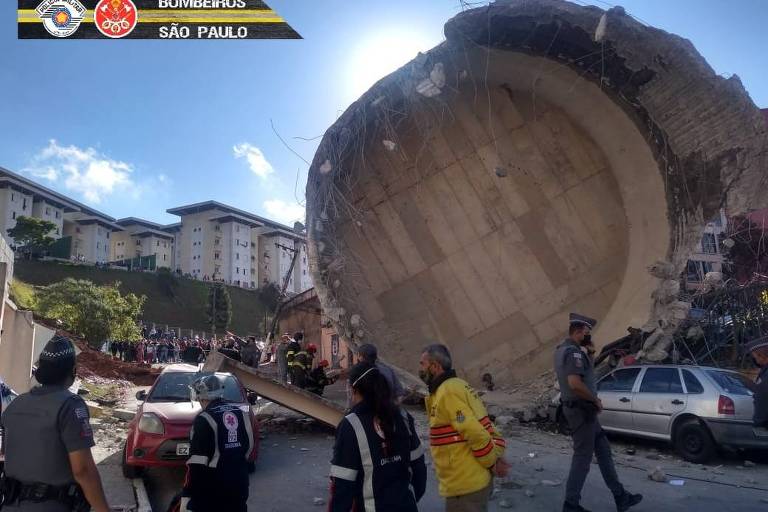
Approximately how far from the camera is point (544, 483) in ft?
16.9

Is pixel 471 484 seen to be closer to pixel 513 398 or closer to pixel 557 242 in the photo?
pixel 513 398

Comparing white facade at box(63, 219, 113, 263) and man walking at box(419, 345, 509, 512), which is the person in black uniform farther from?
white facade at box(63, 219, 113, 263)

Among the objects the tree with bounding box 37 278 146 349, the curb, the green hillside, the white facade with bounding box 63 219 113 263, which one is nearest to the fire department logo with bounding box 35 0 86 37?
the curb

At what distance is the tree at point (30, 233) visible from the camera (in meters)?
52.8

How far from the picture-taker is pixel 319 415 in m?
7.62

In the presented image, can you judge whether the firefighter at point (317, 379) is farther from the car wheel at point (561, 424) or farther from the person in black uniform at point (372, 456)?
the person in black uniform at point (372, 456)

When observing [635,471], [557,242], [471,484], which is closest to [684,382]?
[635,471]

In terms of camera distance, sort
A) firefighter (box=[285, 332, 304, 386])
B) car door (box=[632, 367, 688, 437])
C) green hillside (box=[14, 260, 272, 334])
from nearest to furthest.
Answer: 1. car door (box=[632, 367, 688, 437])
2. firefighter (box=[285, 332, 304, 386])
3. green hillside (box=[14, 260, 272, 334])

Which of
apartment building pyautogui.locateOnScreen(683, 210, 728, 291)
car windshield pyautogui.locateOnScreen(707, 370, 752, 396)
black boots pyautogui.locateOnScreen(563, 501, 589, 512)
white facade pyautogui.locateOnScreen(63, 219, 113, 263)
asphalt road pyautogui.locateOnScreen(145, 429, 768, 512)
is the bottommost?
asphalt road pyautogui.locateOnScreen(145, 429, 768, 512)

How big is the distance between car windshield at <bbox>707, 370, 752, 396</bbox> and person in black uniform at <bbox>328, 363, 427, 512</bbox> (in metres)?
5.91

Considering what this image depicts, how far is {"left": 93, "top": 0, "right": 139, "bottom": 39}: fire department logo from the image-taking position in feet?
27.9

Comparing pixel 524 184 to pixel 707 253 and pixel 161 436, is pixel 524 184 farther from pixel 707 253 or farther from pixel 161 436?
pixel 161 436

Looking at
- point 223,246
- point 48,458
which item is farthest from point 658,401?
point 223,246

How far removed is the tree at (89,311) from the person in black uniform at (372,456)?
82.4ft
